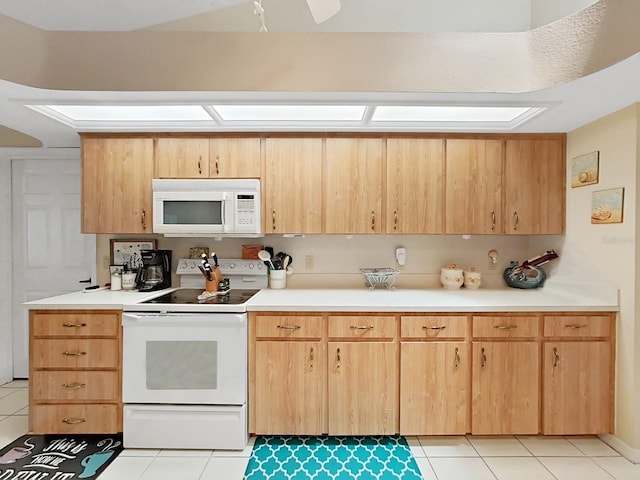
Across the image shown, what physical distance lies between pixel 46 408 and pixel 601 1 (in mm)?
3864

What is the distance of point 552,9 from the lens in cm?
254

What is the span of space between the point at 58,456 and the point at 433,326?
2.46m

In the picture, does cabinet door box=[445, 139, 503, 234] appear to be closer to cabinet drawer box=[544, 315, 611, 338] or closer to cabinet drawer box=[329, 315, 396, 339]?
cabinet drawer box=[544, 315, 611, 338]

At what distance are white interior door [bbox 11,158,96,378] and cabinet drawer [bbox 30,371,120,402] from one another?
1024 millimetres

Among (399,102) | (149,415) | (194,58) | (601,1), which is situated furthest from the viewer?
(149,415)

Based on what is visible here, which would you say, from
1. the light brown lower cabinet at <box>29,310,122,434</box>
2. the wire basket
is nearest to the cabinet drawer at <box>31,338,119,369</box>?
the light brown lower cabinet at <box>29,310,122,434</box>

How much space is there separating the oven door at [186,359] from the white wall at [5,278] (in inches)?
71.7

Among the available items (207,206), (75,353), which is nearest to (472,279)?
(207,206)

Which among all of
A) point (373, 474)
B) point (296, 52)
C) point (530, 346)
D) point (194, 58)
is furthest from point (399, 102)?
point (373, 474)

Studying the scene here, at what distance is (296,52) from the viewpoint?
1873 mm

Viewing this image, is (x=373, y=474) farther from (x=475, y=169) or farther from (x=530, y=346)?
(x=475, y=169)

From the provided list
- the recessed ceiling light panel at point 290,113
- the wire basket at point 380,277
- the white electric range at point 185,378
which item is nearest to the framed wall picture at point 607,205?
the wire basket at point 380,277

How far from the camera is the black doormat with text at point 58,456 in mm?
1971

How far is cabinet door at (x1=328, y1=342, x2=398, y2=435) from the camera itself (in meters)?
2.23
